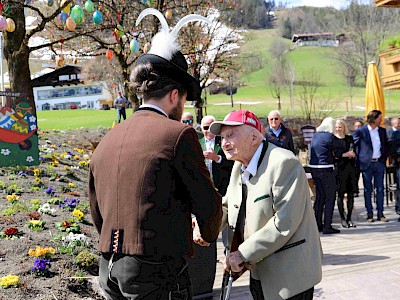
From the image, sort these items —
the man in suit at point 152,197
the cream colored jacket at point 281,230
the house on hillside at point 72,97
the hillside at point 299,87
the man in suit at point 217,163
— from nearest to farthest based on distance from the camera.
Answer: the man in suit at point 152,197 < the cream colored jacket at point 281,230 < the man in suit at point 217,163 < the hillside at point 299,87 < the house on hillside at point 72,97

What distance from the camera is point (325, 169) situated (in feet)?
28.5

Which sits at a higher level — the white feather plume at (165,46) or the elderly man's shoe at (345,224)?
the white feather plume at (165,46)

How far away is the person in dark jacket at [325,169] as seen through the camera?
865cm

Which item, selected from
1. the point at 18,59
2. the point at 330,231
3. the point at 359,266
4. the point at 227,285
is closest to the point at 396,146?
the point at 330,231

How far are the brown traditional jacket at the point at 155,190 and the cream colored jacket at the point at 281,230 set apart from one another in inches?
22.7

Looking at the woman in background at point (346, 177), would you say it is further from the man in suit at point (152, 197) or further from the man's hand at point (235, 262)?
the man in suit at point (152, 197)

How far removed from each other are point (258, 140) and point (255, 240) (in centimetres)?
58

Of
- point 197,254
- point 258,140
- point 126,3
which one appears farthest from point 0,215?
point 126,3

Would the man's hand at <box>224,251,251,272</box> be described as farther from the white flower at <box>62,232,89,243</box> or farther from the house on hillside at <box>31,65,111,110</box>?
the house on hillside at <box>31,65,111,110</box>

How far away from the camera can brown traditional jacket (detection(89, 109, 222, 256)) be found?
89.4 inches

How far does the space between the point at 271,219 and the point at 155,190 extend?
900 millimetres

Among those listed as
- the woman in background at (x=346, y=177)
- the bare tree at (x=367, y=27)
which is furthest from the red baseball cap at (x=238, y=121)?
the bare tree at (x=367, y=27)

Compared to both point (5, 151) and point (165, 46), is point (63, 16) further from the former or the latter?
point (165, 46)

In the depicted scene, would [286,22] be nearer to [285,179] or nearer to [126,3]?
[126,3]
